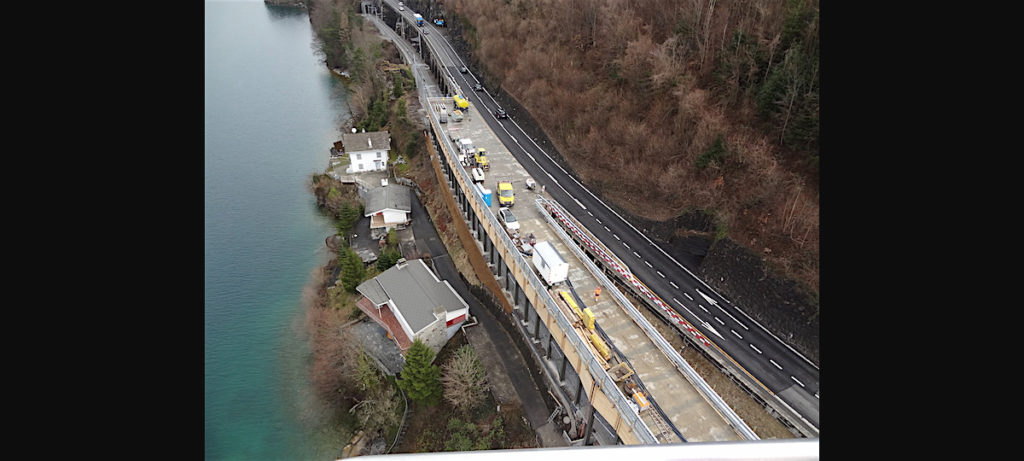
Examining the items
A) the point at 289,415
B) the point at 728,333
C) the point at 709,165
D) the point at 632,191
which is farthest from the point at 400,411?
the point at 709,165

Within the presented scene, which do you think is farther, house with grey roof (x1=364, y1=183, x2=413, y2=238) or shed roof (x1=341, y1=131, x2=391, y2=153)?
shed roof (x1=341, y1=131, x2=391, y2=153)

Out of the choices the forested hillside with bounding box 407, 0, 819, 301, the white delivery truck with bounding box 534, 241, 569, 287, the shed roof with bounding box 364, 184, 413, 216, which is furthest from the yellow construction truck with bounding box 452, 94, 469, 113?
the white delivery truck with bounding box 534, 241, 569, 287

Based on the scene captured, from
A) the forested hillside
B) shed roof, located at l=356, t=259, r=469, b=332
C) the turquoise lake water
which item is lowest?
the turquoise lake water

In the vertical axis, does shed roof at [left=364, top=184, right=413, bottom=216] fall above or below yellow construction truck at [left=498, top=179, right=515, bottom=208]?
below

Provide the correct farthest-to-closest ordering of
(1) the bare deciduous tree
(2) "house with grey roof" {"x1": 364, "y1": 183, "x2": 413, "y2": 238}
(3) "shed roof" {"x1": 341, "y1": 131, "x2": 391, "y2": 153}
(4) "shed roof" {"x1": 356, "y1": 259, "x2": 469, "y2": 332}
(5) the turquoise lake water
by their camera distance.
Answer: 1. (3) "shed roof" {"x1": 341, "y1": 131, "x2": 391, "y2": 153}
2. (2) "house with grey roof" {"x1": 364, "y1": 183, "x2": 413, "y2": 238}
3. (4) "shed roof" {"x1": 356, "y1": 259, "x2": 469, "y2": 332}
4. (5) the turquoise lake water
5. (1) the bare deciduous tree

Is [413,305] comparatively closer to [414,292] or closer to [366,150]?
[414,292]

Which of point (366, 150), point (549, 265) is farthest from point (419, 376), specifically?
point (366, 150)

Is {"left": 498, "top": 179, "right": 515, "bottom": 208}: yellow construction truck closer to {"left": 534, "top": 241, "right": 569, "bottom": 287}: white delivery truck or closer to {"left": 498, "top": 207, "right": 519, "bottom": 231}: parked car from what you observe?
{"left": 498, "top": 207, "right": 519, "bottom": 231}: parked car

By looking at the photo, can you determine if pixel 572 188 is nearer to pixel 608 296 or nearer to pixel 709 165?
pixel 709 165

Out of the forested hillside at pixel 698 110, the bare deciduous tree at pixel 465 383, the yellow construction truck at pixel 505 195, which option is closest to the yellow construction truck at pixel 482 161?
the yellow construction truck at pixel 505 195

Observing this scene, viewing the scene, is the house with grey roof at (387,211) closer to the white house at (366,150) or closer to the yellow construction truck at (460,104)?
the white house at (366,150)
